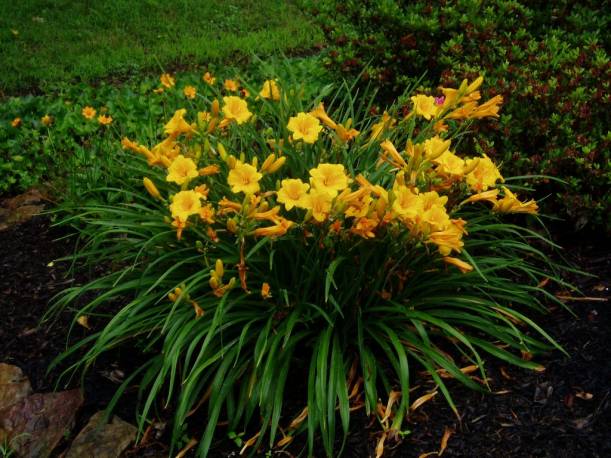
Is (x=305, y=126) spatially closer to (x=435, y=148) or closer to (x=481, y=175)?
(x=435, y=148)

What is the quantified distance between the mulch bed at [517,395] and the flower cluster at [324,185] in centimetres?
54

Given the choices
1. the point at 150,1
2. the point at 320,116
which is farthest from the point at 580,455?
the point at 150,1

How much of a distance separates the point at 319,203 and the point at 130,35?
23.1ft

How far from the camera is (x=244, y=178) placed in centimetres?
233

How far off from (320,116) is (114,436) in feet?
4.87

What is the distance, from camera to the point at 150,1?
9.16m

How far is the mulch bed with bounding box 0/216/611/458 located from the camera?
2324 millimetres

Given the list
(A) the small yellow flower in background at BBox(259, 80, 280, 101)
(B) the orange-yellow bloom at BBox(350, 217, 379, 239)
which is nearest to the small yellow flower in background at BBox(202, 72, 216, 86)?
(A) the small yellow flower in background at BBox(259, 80, 280, 101)

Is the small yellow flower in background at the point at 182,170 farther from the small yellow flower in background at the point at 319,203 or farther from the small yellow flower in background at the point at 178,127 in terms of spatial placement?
the small yellow flower in background at the point at 319,203

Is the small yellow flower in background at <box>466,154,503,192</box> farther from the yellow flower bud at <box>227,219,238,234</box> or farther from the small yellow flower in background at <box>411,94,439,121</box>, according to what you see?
the yellow flower bud at <box>227,219,238,234</box>

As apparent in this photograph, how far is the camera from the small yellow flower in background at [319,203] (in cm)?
221

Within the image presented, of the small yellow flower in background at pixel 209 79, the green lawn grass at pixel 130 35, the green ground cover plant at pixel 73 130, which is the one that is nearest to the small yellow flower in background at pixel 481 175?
the small yellow flower in background at pixel 209 79

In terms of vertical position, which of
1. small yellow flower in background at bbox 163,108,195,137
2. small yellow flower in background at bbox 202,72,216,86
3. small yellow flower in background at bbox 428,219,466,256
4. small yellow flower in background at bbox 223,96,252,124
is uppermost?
small yellow flower in background at bbox 223,96,252,124

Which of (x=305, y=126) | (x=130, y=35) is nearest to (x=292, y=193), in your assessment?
(x=305, y=126)
